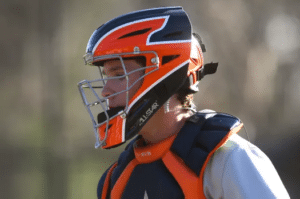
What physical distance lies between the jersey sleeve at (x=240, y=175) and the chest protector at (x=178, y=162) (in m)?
0.04

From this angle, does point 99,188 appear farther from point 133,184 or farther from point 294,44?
point 294,44

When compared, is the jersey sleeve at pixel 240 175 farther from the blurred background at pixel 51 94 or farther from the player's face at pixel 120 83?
the blurred background at pixel 51 94

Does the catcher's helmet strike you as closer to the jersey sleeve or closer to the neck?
the neck

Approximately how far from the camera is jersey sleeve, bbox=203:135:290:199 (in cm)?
193

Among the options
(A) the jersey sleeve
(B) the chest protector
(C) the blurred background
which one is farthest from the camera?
(C) the blurred background

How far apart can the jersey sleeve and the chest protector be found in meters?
0.04

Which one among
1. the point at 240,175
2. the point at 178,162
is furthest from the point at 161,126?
the point at 240,175

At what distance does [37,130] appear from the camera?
521 cm

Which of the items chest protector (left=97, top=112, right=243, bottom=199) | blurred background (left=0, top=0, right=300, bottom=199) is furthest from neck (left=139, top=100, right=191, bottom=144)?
blurred background (left=0, top=0, right=300, bottom=199)

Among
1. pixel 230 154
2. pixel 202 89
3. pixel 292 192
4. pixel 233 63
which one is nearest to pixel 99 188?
pixel 230 154

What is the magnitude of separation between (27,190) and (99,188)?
115 inches

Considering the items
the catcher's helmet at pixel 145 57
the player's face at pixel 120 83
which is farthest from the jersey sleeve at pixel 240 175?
the player's face at pixel 120 83

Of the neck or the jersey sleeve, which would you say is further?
the neck

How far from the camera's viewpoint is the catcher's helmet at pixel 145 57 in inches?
87.6
